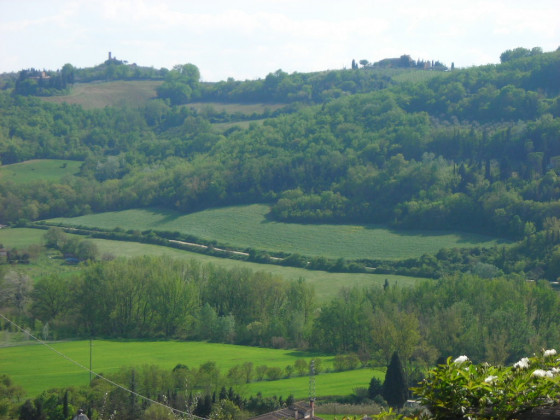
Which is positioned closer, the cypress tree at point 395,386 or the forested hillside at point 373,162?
the cypress tree at point 395,386

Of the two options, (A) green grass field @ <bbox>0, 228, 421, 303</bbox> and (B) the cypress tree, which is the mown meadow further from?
(A) green grass field @ <bbox>0, 228, 421, 303</bbox>

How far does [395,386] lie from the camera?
33.5m

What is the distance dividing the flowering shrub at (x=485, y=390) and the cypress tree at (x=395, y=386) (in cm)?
2745

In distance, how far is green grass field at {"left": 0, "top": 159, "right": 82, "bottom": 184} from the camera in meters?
106

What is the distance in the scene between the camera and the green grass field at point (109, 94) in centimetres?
14362

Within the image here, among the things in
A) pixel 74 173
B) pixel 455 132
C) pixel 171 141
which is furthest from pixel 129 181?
pixel 455 132

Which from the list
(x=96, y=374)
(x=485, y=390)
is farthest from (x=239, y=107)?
(x=485, y=390)

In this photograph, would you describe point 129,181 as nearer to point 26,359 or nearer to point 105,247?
point 105,247

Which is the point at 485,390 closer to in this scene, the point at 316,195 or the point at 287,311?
the point at 287,311

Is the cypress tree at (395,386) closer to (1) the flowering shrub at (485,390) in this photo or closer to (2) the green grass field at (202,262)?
(2) the green grass field at (202,262)

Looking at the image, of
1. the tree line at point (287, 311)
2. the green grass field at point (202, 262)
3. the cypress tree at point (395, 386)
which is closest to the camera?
the cypress tree at point (395, 386)

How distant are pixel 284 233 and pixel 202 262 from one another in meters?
12.6

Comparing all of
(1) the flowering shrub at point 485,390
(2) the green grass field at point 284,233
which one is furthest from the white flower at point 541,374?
(2) the green grass field at point 284,233

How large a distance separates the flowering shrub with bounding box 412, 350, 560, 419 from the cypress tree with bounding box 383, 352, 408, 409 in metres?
27.4
